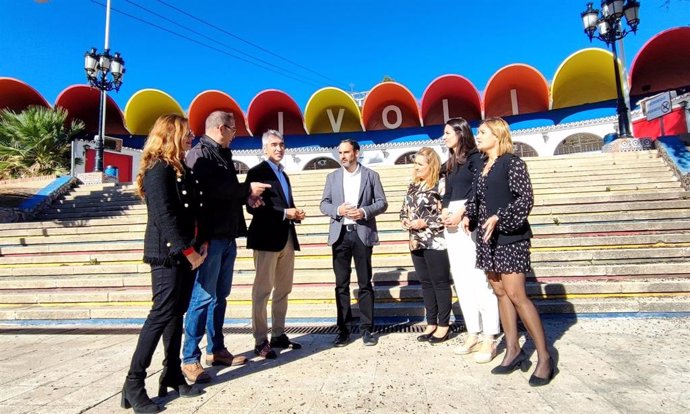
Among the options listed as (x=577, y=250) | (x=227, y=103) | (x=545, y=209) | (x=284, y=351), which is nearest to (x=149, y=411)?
(x=284, y=351)

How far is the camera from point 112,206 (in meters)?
9.62

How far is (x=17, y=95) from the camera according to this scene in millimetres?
19734

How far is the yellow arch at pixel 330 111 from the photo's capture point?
2145 centimetres

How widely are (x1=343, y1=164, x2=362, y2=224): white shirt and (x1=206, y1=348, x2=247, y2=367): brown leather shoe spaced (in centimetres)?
175

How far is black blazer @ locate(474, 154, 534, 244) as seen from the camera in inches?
101

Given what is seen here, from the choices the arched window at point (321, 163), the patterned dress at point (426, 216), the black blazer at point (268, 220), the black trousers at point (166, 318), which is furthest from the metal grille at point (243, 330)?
the arched window at point (321, 163)

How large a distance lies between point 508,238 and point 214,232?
Answer: 7.23 ft

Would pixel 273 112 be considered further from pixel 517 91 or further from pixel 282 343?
pixel 282 343

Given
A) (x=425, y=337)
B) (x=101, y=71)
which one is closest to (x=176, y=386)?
(x=425, y=337)

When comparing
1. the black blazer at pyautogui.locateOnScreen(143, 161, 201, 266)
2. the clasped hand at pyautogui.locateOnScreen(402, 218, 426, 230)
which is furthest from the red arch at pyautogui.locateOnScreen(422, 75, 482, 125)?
the black blazer at pyautogui.locateOnScreen(143, 161, 201, 266)

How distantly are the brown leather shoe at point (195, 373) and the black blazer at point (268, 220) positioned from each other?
40.3 inches

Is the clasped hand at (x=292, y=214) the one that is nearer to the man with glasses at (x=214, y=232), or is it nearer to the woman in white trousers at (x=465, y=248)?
the man with glasses at (x=214, y=232)

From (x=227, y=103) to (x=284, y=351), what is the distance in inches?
817

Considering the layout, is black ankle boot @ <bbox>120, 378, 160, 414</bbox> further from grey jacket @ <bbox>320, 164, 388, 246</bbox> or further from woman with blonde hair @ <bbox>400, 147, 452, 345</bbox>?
woman with blonde hair @ <bbox>400, 147, 452, 345</bbox>
